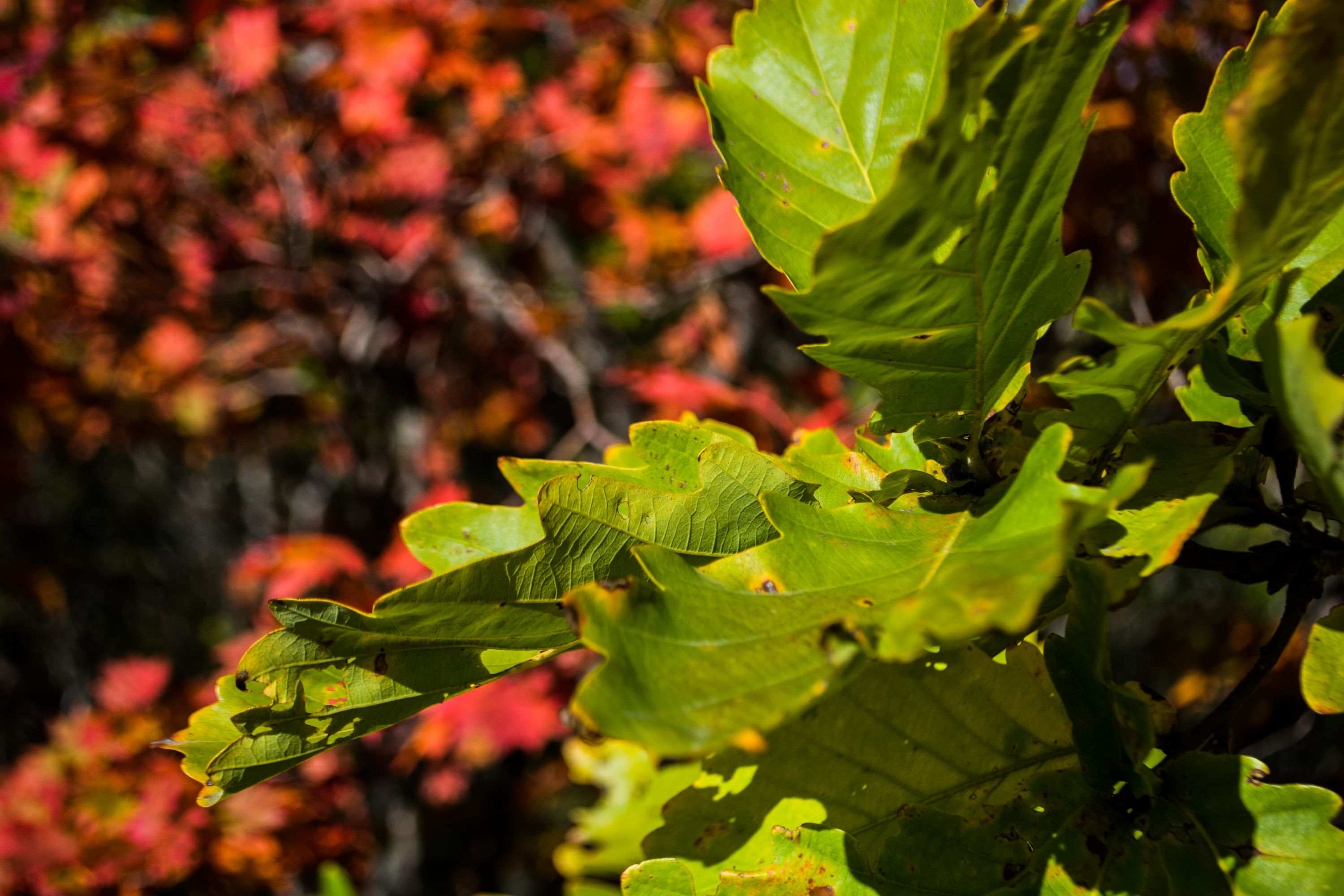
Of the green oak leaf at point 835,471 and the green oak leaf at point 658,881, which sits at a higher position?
the green oak leaf at point 835,471

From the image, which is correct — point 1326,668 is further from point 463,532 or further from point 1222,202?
point 463,532

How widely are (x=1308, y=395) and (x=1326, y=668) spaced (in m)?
0.26

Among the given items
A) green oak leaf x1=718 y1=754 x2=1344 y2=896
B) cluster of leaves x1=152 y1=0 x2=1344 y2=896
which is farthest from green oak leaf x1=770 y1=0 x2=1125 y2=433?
green oak leaf x1=718 y1=754 x2=1344 y2=896

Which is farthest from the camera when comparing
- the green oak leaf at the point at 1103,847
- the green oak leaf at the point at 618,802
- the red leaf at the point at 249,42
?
the red leaf at the point at 249,42

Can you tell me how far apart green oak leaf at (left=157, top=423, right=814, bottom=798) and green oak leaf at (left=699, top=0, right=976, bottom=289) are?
0.14 metres

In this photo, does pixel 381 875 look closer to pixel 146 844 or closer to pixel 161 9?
pixel 146 844

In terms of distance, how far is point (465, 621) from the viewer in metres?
0.48

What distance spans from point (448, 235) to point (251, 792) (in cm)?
230

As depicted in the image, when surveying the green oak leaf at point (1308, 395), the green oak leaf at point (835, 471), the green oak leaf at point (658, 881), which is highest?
the green oak leaf at point (1308, 395)

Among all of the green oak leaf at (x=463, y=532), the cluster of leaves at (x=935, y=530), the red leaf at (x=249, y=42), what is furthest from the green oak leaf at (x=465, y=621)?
the red leaf at (x=249, y=42)

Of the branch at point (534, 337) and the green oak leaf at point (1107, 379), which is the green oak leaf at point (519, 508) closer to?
the green oak leaf at point (1107, 379)

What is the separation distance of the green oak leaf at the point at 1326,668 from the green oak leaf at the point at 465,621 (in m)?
0.31

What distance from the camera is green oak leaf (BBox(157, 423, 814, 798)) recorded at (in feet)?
1.53

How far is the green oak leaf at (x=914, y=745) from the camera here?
52cm
